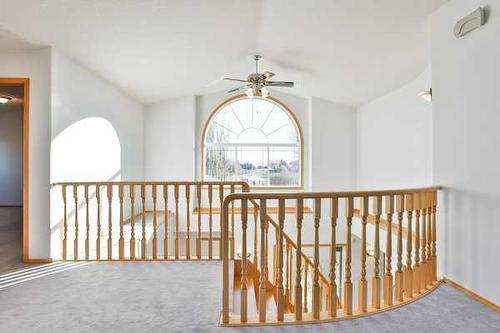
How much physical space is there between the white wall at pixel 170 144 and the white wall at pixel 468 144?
4889 mm

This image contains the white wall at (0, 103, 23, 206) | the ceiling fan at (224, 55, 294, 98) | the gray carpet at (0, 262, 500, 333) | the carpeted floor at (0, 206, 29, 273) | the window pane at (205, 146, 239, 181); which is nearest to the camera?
the gray carpet at (0, 262, 500, 333)

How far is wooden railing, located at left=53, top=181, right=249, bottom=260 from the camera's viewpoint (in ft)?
10.5

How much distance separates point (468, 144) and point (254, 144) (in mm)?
4924

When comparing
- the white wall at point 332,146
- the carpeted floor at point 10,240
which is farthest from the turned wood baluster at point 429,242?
the white wall at point 332,146

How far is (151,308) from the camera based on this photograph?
2.20 meters

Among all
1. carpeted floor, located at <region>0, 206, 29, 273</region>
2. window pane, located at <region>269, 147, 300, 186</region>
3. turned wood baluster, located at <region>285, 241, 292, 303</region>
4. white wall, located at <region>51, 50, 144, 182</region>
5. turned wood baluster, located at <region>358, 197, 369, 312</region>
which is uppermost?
white wall, located at <region>51, 50, 144, 182</region>

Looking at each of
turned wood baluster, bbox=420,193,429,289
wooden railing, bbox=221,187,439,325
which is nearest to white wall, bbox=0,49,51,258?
wooden railing, bbox=221,187,439,325

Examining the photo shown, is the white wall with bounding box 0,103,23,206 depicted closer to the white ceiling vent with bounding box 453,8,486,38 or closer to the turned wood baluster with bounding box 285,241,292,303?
the turned wood baluster with bounding box 285,241,292,303

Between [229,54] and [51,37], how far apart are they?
2.40m

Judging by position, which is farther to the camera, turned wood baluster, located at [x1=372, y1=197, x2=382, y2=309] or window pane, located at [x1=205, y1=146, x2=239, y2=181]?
window pane, located at [x1=205, y1=146, x2=239, y2=181]

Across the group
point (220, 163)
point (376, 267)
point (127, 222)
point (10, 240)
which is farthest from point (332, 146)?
point (10, 240)

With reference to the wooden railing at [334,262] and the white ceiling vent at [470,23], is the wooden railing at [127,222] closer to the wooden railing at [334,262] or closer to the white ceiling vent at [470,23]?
the wooden railing at [334,262]

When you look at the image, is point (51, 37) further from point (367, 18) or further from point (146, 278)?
point (367, 18)

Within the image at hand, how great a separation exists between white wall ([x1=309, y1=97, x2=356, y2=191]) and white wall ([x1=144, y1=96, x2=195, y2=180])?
2.76 meters
